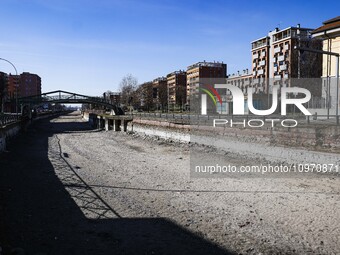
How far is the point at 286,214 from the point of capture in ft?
27.7

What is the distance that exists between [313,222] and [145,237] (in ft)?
13.6

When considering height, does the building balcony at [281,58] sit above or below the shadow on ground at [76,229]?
above

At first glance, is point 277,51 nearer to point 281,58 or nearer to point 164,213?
point 281,58

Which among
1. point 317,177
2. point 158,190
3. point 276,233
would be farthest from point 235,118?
point 276,233

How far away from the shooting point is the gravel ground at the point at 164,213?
666 cm

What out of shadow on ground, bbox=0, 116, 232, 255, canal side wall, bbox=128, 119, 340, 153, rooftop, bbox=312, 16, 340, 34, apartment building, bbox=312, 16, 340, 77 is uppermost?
rooftop, bbox=312, 16, 340, 34

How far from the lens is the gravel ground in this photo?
21.9 feet

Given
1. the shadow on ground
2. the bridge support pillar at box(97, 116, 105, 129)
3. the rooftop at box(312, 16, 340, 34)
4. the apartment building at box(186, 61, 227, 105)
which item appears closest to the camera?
the shadow on ground

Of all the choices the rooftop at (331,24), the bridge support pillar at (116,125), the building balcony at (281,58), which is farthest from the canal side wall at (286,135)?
the building balcony at (281,58)

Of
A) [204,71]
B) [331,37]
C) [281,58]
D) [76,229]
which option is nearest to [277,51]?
[281,58]

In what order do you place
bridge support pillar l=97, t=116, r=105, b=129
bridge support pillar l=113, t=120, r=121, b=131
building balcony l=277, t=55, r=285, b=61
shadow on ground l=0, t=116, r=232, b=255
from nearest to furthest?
1. shadow on ground l=0, t=116, r=232, b=255
2. bridge support pillar l=113, t=120, r=121, b=131
3. bridge support pillar l=97, t=116, r=105, b=129
4. building balcony l=277, t=55, r=285, b=61

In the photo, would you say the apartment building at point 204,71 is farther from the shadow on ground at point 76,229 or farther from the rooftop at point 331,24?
the shadow on ground at point 76,229

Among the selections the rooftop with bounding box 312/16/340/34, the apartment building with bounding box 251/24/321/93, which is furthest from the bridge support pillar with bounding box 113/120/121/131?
the apartment building with bounding box 251/24/321/93

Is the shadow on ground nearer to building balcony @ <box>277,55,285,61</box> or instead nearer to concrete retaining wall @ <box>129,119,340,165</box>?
concrete retaining wall @ <box>129,119,340,165</box>
